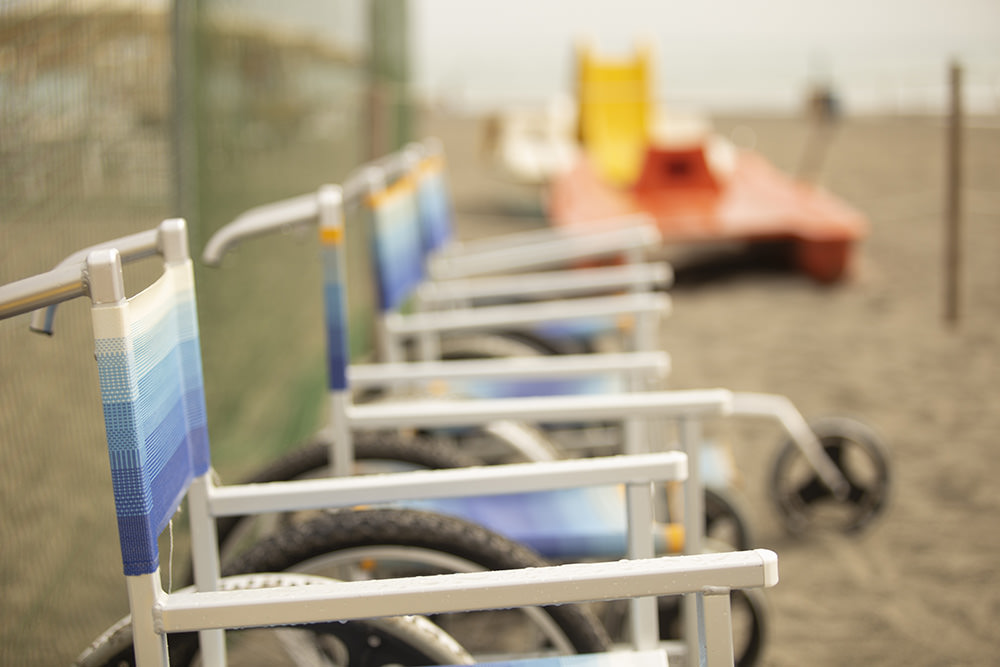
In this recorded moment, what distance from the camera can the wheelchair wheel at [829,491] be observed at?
8.45 ft

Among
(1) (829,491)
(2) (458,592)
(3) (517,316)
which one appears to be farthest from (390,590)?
(1) (829,491)

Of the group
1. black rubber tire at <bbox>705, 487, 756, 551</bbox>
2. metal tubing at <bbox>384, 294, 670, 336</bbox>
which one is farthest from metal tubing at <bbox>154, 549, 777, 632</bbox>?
metal tubing at <bbox>384, 294, 670, 336</bbox>

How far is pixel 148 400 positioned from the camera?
3.46ft

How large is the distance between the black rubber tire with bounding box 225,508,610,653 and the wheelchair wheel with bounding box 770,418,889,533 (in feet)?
4.74

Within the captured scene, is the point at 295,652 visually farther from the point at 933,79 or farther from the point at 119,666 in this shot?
the point at 933,79

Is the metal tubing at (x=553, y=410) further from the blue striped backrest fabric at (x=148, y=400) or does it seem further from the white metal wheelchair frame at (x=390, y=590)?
the white metal wheelchair frame at (x=390, y=590)

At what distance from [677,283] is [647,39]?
4104 mm

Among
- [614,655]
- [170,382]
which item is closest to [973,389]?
[614,655]

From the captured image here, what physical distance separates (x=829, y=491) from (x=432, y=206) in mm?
1484

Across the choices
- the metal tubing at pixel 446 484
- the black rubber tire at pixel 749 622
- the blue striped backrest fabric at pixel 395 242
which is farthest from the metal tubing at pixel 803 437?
the metal tubing at pixel 446 484

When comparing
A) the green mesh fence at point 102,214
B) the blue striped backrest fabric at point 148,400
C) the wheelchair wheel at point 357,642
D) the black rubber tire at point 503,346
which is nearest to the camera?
the blue striped backrest fabric at point 148,400

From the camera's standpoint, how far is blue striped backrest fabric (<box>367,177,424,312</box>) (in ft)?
7.42

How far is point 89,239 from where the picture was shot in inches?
66.6

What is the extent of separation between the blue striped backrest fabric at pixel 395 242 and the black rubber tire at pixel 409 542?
1052mm
